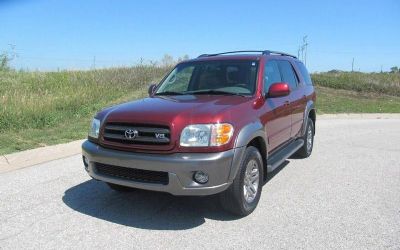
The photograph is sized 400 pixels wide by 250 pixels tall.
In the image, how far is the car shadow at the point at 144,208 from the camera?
16.1 feet

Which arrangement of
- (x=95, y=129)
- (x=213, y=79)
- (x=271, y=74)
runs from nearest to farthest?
(x=95, y=129)
(x=213, y=79)
(x=271, y=74)

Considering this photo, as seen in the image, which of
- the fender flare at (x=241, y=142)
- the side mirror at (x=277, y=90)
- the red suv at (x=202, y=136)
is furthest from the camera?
the side mirror at (x=277, y=90)

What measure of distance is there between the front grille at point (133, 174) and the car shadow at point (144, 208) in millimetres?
491

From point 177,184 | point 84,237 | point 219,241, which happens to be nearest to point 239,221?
point 219,241

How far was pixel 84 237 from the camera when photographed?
14.4ft

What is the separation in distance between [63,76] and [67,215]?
15.9 metres

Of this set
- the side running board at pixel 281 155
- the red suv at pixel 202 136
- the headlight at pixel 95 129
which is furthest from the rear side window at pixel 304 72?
the headlight at pixel 95 129

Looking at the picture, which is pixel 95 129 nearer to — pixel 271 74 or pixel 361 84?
pixel 271 74

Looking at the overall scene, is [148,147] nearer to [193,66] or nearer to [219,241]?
[219,241]

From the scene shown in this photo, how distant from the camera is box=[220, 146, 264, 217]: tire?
479 centimetres

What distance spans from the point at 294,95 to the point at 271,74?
107 cm

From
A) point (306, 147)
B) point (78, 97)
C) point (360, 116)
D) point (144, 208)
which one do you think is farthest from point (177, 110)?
point (360, 116)

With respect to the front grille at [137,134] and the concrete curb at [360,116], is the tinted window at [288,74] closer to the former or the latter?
the front grille at [137,134]

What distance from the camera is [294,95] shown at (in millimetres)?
7230
